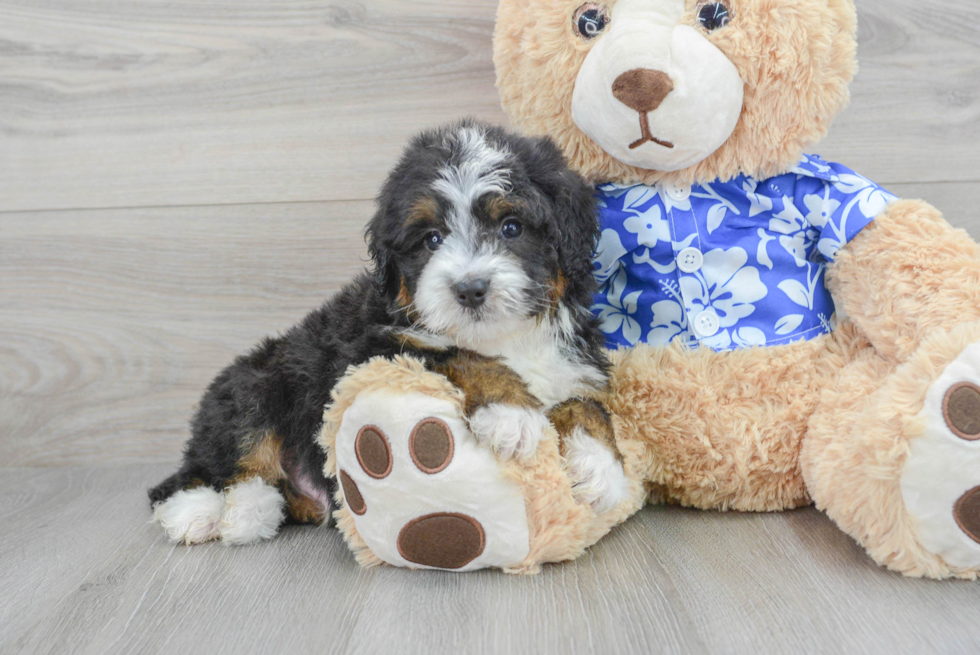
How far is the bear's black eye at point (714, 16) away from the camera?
1.80 meters

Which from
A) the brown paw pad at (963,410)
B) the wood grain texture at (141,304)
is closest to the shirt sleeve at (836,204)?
the brown paw pad at (963,410)

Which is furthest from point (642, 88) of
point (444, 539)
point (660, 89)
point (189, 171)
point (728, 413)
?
point (189, 171)

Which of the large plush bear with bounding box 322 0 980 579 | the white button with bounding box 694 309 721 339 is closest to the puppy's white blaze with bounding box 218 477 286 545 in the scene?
the large plush bear with bounding box 322 0 980 579

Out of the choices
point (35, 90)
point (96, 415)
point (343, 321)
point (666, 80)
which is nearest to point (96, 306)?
point (96, 415)

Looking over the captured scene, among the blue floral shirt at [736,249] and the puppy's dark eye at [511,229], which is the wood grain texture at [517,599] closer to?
the blue floral shirt at [736,249]

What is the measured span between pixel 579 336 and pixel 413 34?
138 cm

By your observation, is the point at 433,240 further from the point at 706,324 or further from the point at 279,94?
the point at 279,94

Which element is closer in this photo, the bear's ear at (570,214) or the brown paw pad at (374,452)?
the brown paw pad at (374,452)

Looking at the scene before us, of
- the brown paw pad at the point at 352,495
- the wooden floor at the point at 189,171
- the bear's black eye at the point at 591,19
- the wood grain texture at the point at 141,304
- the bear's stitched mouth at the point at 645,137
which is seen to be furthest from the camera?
the wood grain texture at the point at 141,304

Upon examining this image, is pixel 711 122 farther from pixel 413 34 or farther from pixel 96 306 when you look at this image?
pixel 96 306

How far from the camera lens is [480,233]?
5.41ft

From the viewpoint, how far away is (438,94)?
2.62 m

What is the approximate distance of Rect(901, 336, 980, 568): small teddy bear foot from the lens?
1479 millimetres

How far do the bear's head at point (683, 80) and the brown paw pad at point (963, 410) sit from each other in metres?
0.73
